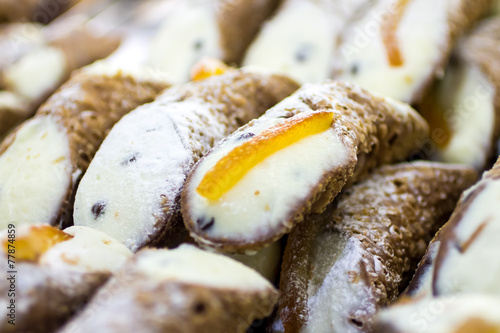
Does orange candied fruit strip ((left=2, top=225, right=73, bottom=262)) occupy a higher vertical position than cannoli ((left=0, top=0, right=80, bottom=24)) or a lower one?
lower

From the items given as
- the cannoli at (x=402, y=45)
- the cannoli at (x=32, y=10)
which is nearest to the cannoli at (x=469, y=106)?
the cannoli at (x=402, y=45)

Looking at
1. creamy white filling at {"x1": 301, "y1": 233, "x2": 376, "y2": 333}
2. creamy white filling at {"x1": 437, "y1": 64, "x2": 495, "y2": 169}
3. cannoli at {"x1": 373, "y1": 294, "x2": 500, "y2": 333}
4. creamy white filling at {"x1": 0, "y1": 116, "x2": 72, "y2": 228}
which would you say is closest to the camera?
cannoli at {"x1": 373, "y1": 294, "x2": 500, "y2": 333}

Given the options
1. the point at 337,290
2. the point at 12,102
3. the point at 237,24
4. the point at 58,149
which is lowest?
the point at 337,290

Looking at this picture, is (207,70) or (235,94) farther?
(207,70)

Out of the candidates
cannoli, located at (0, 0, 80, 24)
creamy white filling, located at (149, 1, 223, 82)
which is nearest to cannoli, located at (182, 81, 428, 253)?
creamy white filling, located at (149, 1, 223, 82)

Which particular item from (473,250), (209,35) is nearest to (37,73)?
(209,35)

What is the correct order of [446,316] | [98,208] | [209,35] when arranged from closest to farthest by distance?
[446,316] < [98,208] < [209,35]

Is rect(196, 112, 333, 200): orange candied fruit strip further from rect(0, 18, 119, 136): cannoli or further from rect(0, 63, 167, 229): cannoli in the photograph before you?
rect(0, 18, 119, 136): cannoli

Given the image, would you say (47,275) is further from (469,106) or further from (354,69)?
(469,106)
